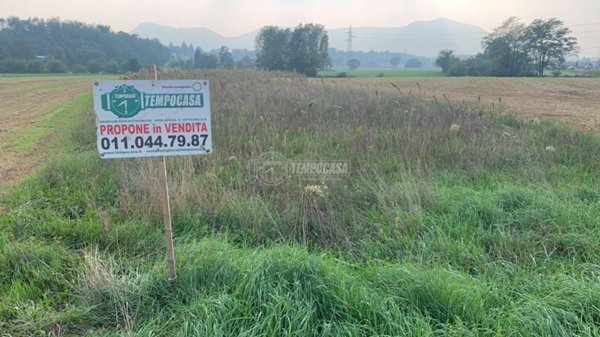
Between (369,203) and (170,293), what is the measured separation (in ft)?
7.99

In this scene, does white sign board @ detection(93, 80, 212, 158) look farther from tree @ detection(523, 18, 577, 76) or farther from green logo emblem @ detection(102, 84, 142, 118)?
tree @ detection(523, 18, 577, 76)

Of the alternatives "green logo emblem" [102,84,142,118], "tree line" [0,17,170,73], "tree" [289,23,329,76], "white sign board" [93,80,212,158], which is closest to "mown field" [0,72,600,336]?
"white sign board" [93,80,212,158]

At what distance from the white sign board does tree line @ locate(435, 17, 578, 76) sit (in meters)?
75.4

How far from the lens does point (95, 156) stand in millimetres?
6105

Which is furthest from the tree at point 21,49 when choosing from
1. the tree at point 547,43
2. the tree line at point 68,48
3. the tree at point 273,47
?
the tree at point 547,43

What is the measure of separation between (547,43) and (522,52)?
7185mm

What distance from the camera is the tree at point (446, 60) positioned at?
78.4 metres

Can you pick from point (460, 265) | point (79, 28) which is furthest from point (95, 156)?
point (79, 28)

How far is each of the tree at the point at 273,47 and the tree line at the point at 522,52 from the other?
34.7m

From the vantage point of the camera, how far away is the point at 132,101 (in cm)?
252

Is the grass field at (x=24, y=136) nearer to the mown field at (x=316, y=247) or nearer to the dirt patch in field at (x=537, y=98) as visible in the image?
the mown field at (x=316, y=247)

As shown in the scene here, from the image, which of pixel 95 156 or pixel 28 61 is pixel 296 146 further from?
pixel 28 61

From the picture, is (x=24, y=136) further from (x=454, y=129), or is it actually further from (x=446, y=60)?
(x=446, y=60)

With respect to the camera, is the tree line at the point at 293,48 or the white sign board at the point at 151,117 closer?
the white sign board at the point at 151,117
